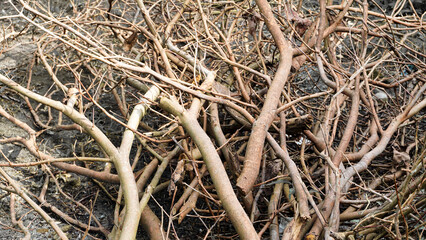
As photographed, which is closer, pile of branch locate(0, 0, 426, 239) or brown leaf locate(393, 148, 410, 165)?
pile of branch locate(0, 0, 426, 239)

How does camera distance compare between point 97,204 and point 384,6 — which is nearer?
point 97,204

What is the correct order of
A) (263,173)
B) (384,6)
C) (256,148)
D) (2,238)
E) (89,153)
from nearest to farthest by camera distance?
1. (256,148)
2. (2,238)
3. (263,173)
4. (89,153)
5. (384,6)

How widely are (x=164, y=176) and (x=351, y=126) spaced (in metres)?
1.29

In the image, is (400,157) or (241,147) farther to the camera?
(241,147)

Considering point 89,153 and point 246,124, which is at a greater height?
point 246,124

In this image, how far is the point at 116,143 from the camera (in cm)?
329

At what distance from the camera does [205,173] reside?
286cm

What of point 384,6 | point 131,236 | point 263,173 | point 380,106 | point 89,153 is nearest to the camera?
point 131,236

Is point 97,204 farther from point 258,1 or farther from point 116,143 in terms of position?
point 258,1

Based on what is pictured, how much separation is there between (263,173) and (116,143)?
1170 mm

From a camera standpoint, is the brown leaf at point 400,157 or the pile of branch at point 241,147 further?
the brown leaf at point 400,157

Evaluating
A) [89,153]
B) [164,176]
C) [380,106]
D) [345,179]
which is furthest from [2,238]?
[380,106]

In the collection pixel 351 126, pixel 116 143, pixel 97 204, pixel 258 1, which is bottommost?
pixel 97 204

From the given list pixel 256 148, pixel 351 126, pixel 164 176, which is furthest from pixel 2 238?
pixel 351 126
